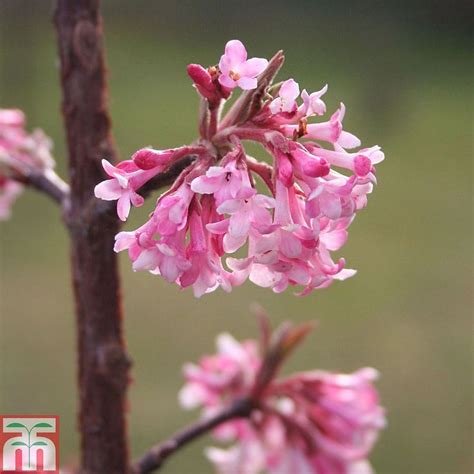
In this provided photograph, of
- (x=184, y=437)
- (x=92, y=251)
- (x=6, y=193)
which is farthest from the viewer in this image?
(x=6, y=193)

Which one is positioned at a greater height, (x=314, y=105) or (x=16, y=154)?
(x=16, y=154)

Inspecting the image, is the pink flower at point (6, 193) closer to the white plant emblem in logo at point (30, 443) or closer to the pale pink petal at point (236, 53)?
the white plant emblem in logo at point (30, 443)

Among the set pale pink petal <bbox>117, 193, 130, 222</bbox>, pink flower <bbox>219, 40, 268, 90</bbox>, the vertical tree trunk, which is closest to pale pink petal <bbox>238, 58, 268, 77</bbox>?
pink flower <bbox>219, 40, 268, 90</bbox>

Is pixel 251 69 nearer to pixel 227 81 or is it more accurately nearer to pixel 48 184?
pixel 227 81

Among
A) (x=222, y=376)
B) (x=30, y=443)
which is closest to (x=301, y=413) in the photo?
(x=222, y=376)

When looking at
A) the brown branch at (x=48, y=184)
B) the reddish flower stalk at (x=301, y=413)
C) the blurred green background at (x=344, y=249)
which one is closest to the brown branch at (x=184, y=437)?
the reddish flower stalk at (x=301, y=413)
